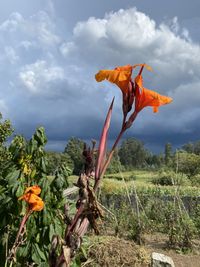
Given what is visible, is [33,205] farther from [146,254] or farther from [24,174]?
[146,254]

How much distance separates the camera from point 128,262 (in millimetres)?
5809

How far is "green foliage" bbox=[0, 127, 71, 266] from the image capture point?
3.36m

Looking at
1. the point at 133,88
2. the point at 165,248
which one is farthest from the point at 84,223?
the point at 165,248

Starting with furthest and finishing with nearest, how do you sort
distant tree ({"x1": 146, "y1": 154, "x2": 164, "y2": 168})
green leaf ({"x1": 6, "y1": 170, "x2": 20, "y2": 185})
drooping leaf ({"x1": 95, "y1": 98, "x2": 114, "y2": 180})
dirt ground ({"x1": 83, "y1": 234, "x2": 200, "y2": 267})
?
1. distant tree ({"x1": 146, "y1": 154, "x2": 164, "y2": 168})
2. dirt ground ({"x1": 83, "y1": 234, "x2": 200, "y2": 267})
3. green leaf ({"x1": 6, "y1": 170, "x2": 20, "y2": 185})
4. drooping leaf ({"x1": 95, "y1": 98, "x2": 114, "y2": 180})

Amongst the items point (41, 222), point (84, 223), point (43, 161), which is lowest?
point (41, 222)

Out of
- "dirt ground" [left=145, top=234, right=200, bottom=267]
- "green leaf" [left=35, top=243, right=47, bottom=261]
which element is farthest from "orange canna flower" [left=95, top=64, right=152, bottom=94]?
"dirt ground" [left=145, top=234, right=200, bottom=267]

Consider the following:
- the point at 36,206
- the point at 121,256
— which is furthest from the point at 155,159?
the point at 36,206

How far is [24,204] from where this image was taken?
3.34m

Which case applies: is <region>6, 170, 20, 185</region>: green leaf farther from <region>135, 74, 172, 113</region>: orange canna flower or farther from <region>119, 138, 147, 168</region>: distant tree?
<region>119, 138, 147, 168</region>: distant tree

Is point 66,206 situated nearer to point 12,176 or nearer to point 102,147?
point 102,147

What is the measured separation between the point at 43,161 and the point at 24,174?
0.59 feet

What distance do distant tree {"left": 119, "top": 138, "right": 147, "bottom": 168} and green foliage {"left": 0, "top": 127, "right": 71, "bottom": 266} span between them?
39.2m

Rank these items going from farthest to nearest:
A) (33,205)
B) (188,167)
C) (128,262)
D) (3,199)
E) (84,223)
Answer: (188,167)
(128,262)
(3,199)
(33,205)
(84,223)

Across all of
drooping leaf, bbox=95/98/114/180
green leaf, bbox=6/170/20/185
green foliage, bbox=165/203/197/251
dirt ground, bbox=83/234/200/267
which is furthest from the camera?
green foliage, bbox=165/203/197/251
